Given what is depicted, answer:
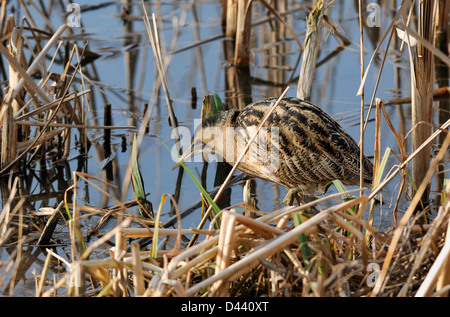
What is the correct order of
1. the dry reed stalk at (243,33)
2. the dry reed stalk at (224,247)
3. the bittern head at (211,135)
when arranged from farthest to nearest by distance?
the dry reed stalk at (243,33), the bittern head at (211,135), the dry reed stalk at (224,247)

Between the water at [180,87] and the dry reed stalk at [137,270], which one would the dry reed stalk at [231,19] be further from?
Result: the dry reed stalk at [137,270]

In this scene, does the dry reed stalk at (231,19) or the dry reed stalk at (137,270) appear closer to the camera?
the dry reed stalk at (137,270)

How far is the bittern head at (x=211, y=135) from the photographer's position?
3.57 metres

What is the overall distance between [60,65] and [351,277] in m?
Answer: 3.51

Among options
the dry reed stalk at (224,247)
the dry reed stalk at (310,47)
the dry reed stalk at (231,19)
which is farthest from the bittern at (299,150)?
the dry reed stalk at (231,19)

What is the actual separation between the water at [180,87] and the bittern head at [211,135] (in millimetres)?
83

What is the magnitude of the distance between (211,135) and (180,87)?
0.96 m

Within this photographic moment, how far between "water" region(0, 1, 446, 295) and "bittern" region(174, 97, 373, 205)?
0.51 feet

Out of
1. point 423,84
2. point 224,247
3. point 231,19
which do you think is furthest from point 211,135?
point 224,247

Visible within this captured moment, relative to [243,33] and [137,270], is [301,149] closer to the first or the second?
[137,270]

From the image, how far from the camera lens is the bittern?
309 centimetres
